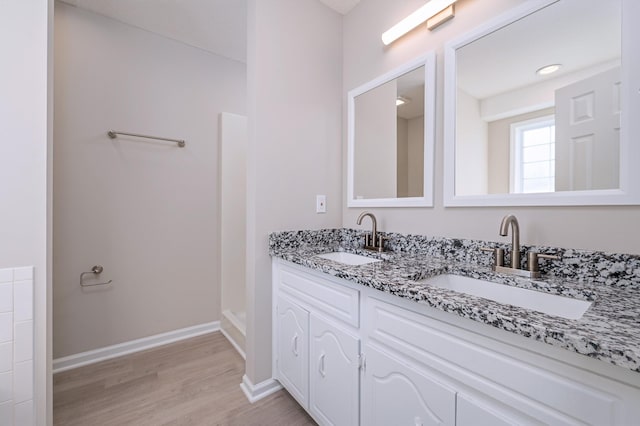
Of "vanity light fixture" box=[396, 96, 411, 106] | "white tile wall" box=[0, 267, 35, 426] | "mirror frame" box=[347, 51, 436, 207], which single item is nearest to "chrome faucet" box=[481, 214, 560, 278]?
"mirror frame" box=[347, 51, 436, 207]

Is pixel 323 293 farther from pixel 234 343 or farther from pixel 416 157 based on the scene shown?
pixel 234 343

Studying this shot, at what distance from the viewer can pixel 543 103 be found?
1027mm

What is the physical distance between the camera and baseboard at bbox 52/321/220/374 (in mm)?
1835

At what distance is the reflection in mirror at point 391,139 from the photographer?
4.76ft

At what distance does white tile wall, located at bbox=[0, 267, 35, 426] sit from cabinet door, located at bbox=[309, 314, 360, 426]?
3.65ft

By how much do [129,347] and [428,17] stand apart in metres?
2.89

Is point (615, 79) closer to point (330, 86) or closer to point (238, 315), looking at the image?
point (330, 86)

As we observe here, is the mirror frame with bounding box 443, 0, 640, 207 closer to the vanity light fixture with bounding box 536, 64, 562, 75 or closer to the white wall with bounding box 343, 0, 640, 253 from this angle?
the white wall with bounding box 343, 0, 640, 253

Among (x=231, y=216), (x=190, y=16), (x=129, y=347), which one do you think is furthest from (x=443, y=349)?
(x=190, y=16)

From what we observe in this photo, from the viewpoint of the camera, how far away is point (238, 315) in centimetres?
247

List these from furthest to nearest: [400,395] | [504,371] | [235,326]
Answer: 1. [235,326]
2. [400,395]
3. [504,371]

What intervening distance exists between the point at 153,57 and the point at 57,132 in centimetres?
88

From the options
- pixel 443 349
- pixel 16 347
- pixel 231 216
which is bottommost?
A: pixel 16 347

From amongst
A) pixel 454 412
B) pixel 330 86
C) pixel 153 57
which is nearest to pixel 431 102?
pixel 330 86
